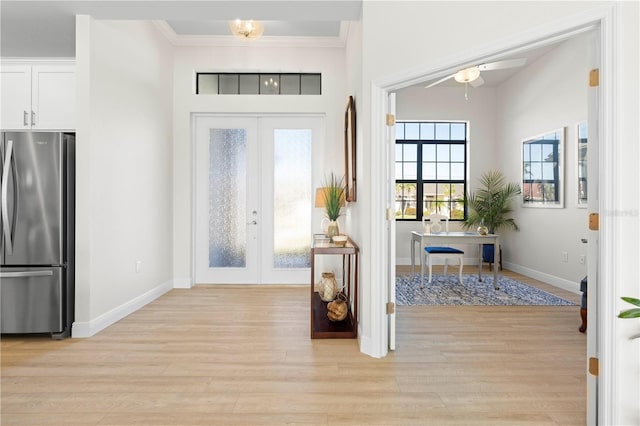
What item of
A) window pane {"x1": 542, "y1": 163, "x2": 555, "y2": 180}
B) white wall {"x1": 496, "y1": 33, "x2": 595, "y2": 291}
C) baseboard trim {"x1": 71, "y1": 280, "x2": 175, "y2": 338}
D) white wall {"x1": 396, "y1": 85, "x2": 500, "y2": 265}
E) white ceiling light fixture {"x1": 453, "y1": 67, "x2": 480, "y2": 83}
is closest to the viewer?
baseboard trim {"x1": 71, "y1": 280, "x2": 175, "y2": 338}

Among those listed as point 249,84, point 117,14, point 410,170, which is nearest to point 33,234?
point 117,14

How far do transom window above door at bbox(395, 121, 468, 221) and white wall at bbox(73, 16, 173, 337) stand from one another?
4.17 metres

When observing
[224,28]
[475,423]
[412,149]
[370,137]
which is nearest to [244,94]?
[224,28]

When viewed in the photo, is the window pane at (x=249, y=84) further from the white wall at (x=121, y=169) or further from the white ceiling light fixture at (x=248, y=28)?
the white ceiling light fixture at (x=248, y=28)

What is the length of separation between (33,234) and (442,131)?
639 centimetres

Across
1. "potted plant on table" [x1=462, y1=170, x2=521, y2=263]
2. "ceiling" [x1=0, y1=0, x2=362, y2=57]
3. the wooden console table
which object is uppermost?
"ceiling" [x1=0, y1=0, x2=362, y2=57]

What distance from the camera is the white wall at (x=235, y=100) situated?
504 centimetres

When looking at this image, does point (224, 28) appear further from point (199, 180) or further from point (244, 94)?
point (199, 180)

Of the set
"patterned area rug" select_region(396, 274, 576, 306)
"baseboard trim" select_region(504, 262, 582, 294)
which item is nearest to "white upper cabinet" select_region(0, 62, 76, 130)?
"patterned area rug" select_region(396, 274, 576, 306)

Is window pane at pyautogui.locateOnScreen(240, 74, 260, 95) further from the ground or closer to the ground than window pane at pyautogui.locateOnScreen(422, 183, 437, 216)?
further from the ground

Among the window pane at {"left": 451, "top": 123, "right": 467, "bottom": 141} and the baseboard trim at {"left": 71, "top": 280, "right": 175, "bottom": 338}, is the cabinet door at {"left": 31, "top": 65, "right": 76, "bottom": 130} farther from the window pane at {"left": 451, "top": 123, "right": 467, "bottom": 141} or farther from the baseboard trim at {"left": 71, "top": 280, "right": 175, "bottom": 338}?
the window pane at {"left": 451, "top": 123, "right": 467, "bottom": 141}

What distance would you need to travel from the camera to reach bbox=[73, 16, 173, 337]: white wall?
321 cm

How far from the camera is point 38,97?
11.9 ft
